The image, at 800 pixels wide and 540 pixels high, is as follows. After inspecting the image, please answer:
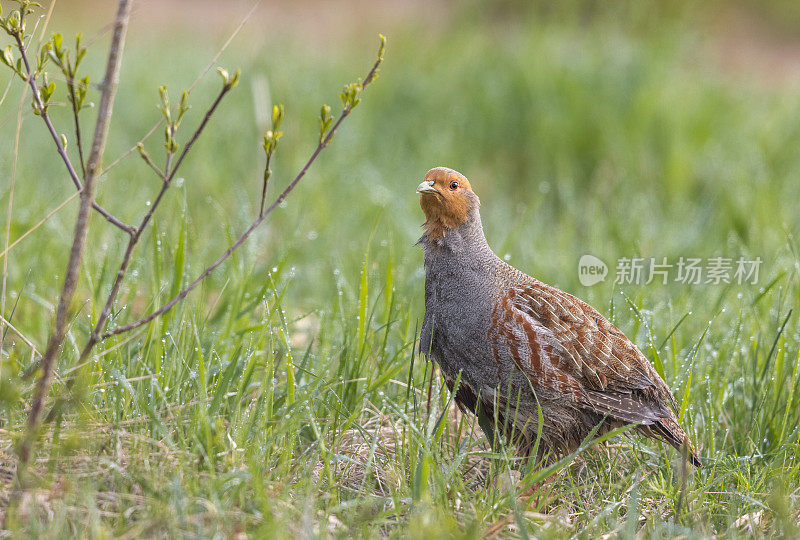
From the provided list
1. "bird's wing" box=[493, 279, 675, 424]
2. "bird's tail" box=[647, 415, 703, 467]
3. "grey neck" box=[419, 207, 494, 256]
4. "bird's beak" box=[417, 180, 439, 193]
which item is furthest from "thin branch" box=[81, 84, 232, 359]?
"bird's tail" box=[647, 415, 703, 467]

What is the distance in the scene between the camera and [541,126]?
22.4 feet

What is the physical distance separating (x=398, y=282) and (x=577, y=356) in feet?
5.22

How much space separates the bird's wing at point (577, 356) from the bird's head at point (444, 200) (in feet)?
0.95

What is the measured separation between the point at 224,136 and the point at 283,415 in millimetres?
4113

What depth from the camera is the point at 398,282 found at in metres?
4.19

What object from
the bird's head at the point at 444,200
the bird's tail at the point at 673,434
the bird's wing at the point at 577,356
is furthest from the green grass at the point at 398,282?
the bird's head at the point at 444,200

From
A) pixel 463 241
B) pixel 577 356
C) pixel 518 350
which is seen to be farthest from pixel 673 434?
pixel 463 241

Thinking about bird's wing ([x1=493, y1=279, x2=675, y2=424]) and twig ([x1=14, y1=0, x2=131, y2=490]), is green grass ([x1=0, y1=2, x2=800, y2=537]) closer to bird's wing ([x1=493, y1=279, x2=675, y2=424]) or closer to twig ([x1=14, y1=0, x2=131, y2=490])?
twig ([x1=14, y1=0, x2=131, y2=490])

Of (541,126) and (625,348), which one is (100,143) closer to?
(625,348)

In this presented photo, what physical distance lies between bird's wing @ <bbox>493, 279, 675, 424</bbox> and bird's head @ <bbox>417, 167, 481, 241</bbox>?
11.4 inches

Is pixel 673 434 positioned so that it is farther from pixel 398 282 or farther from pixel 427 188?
pixel 398 282

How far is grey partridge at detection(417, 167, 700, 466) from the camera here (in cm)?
267

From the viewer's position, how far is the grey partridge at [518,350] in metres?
2.67

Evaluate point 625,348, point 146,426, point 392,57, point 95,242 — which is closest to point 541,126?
point 392,57
